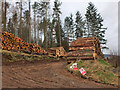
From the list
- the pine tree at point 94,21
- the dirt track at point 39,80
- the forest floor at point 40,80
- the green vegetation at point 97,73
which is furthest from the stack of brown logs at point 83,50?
the pine tree at point 94,21

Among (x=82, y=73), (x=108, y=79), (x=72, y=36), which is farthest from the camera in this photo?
(x=72, y=36)

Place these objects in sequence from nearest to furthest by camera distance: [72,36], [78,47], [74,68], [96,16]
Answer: [74,68]
[78,47]
[96,16]
[72,36]

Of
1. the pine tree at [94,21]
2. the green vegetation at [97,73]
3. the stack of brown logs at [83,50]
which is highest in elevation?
the pine tree at [94,21]

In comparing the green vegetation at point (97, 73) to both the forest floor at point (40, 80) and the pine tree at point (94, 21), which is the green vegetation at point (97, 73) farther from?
the pine tree at point (94, 21)

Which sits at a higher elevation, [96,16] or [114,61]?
[96,16]

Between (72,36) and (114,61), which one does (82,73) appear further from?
(72,36)

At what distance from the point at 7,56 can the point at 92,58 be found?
609 centimetres

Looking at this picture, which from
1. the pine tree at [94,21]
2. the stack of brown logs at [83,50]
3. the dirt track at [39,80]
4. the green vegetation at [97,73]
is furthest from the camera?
the pine tree at [94,21]

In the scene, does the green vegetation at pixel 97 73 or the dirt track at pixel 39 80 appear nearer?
the dirt track at pixel 39 80

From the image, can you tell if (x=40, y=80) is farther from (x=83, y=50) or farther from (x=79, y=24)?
(x=79, y=24)

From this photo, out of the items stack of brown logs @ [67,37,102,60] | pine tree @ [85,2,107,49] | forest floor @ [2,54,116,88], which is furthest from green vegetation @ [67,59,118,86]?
pine tree @ [85,2,107,49]

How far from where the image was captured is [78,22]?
35.3m

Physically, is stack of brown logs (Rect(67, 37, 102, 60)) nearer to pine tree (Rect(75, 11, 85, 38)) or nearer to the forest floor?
the forest floor

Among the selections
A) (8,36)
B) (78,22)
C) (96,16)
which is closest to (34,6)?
(78,22)
